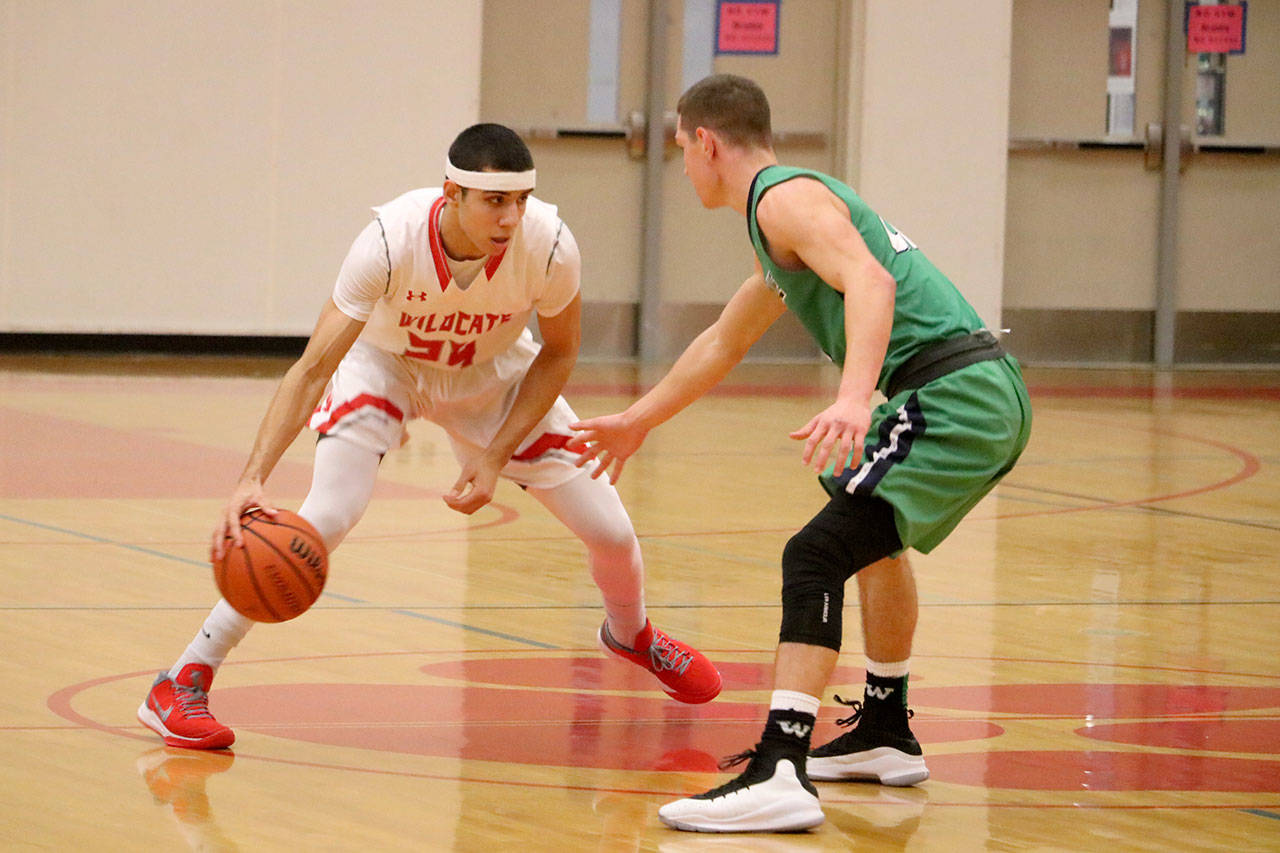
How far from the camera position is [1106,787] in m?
3.93

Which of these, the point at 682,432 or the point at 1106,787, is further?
the point at 682,432

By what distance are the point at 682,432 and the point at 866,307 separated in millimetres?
7234

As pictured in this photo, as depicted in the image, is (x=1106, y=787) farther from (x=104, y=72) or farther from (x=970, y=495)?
(x=104, y=72)

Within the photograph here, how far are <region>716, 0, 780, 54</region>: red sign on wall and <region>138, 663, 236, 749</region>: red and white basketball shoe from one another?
11.7m

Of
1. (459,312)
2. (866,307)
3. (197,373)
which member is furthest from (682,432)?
(866,307)

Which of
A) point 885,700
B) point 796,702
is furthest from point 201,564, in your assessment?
point 796,702

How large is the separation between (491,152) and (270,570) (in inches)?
41.5

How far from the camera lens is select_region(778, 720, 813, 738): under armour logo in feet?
11.9

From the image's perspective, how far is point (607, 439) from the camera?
438 centimetres

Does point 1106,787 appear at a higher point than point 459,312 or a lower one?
lower

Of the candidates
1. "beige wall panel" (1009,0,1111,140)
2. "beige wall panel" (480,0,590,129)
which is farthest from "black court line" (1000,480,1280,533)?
"beige wall panel" (1009,0,1111,140)

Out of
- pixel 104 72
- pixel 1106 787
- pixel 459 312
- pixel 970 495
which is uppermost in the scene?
pixel 104 72

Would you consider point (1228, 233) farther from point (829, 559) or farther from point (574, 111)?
point (829, 559)

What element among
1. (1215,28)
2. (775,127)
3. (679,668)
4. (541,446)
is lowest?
(679,668)
